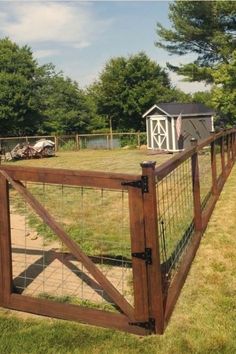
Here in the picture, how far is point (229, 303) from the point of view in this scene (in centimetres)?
405

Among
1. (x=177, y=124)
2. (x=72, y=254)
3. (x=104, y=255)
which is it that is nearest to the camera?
Result: (x=72, y=254)

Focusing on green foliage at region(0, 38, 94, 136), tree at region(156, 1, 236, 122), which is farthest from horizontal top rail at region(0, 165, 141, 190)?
green foliage at region(0, 38, 94, 136)

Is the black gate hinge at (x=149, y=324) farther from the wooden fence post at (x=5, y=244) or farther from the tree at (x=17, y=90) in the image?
the tree at (x=17, y=90)

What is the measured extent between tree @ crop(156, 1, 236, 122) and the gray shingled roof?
1.60 metres

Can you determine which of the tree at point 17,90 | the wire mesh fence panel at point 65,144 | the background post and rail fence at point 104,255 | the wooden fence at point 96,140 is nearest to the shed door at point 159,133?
the wooden fence at point 96,140

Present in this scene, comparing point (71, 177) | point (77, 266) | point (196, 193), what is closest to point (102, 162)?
point (196, 193)

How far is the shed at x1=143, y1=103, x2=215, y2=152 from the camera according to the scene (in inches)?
985

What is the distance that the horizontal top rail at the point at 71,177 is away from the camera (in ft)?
11.5

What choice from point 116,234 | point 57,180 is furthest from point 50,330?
point 116,234

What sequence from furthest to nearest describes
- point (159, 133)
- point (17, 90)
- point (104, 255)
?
point (17, 90), point (159, 133), point (104, 255)

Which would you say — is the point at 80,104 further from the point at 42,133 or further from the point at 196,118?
the point at 196,118

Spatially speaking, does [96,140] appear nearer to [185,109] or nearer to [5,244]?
[185,109]

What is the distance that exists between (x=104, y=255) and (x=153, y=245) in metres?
2.31

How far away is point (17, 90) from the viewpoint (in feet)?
121
